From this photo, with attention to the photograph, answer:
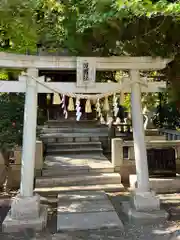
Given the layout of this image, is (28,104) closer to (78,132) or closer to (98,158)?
(98,158)

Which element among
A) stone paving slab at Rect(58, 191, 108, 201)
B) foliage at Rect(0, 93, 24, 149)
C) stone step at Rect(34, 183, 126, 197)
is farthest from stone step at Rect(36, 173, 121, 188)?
foliage at Rect(0, 93, 24, 149)

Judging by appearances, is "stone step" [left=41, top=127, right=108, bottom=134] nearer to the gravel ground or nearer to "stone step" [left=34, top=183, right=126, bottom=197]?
"stone step" [left=34, top=183, right=126, bottom=197]

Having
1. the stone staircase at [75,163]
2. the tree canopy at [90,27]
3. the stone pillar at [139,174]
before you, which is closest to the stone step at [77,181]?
the stone staircase at [75,163]

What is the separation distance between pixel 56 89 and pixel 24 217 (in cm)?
248

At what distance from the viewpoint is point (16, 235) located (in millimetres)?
5152

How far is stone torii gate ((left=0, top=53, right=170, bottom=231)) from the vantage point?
5.48 metres

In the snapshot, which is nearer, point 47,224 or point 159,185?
point 47,224

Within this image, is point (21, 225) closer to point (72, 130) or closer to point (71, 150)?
point (71, 150)


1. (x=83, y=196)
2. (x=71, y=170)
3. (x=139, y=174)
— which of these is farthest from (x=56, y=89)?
(x=71, y=170)

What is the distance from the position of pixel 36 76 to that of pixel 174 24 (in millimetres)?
2689

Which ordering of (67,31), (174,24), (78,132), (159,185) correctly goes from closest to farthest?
(174,24) → (67,31) → (159,185) → (78,132)

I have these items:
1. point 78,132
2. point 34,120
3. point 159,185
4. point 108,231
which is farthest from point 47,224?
point 78,132

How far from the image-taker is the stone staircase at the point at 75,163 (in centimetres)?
848

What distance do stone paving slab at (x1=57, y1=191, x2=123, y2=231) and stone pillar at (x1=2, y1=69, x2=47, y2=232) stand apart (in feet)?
1.39
